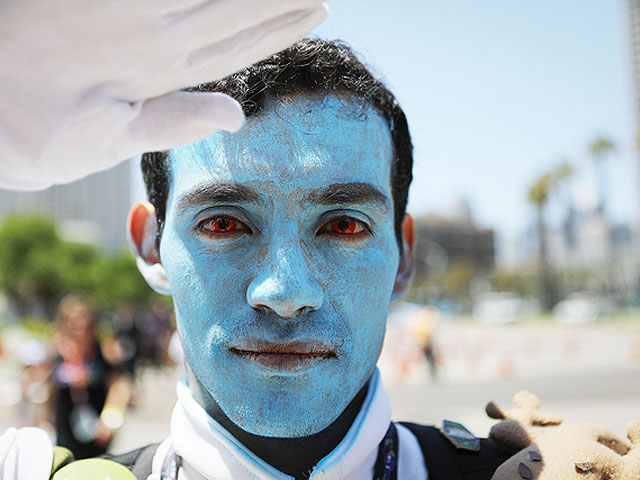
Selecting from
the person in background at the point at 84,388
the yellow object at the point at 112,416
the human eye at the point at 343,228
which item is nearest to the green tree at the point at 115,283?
the person in background at the point at 84,388

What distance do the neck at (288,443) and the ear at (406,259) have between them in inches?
17.6

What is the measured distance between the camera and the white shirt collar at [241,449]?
1.37 metres

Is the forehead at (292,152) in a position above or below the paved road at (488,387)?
above

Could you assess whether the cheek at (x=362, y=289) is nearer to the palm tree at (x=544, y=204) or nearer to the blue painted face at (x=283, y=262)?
the blue painted face at (x=283, y=262)

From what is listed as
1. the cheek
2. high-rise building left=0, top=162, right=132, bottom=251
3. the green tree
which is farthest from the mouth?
high-rise building left=0, top=162, right=132, bottom=251

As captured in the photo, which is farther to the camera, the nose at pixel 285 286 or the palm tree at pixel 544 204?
the palm tree at pixel 544 204

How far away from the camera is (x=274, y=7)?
104cm

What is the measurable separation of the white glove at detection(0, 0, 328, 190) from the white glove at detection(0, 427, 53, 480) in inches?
25.1

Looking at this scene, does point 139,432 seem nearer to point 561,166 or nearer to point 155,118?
point 155,118

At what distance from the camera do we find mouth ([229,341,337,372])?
1.31 metres

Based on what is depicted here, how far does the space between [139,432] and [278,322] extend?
7315 millimetres

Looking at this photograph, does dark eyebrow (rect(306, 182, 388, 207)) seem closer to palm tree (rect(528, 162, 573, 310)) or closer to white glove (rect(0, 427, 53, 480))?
white glove (rect(0, 427, 53, 480))

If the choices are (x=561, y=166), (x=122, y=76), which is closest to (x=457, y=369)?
(x=122, y=76)

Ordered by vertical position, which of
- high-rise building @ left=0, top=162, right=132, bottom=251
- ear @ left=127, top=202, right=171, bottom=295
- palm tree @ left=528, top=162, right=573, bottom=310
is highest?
ear @ left=127, top=202, right=171, bottom=295
